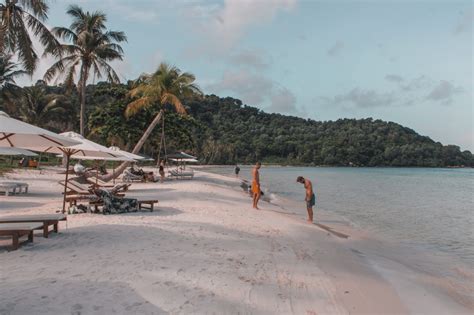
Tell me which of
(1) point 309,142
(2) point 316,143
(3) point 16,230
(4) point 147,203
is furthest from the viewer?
(1) point 309,142

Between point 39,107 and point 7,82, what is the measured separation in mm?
6493

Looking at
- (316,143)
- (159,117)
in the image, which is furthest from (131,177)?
(316,143)

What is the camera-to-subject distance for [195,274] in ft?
17.4

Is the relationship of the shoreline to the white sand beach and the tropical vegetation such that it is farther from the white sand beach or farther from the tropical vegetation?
the tropical vegetation

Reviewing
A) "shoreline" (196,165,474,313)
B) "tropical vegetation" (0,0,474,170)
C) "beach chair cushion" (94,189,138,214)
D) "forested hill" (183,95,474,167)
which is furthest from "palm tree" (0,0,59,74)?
"forested hill" (183,95,474,167)

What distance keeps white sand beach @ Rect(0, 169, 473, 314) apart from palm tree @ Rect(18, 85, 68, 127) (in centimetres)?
3412

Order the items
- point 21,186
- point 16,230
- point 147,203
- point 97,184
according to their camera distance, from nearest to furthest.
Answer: point 16,230, point 147,203, point 97,184, point 21,186

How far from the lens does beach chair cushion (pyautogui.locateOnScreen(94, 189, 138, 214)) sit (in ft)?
32.6

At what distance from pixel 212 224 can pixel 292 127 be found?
397ft

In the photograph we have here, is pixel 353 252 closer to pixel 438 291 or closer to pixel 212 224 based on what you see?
pixel 438 291

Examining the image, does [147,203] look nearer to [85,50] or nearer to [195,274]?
[195,274]

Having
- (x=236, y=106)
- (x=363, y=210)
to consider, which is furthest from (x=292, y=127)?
(x=363, y=210)

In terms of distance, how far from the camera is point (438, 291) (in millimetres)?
6641

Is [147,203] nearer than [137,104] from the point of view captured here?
Yes
